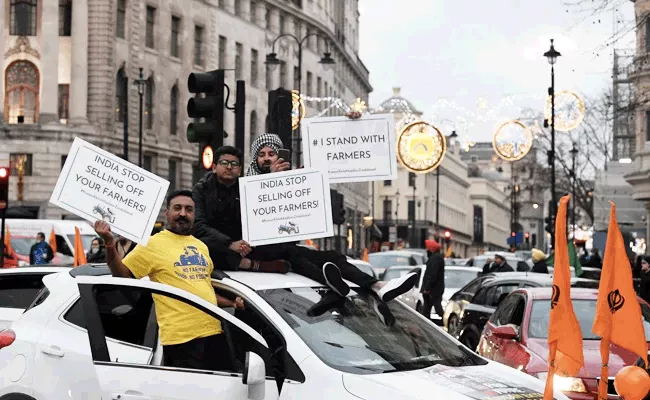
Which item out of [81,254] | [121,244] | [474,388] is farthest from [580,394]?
[81,254]

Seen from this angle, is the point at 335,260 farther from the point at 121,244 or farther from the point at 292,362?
the point at 121,244

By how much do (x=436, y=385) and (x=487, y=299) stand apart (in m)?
11.1

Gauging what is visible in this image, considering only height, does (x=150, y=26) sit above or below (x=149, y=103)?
above

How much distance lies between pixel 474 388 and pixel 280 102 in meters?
8.85

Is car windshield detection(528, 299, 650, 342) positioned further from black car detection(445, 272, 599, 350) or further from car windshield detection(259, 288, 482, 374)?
car windshield detection(259, 288, 482, 374)

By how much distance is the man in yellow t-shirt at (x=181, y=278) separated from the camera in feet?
25.2

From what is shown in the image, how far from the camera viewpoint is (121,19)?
67938mm

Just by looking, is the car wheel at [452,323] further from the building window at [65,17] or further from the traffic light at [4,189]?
the building window at [65,17]

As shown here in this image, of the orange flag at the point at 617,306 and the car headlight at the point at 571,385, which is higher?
the orange flag at the point at 617,306

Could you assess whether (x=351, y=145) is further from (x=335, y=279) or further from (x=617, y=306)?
(x=617, y=306)

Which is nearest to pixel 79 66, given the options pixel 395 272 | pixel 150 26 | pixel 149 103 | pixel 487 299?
pixel 149 103

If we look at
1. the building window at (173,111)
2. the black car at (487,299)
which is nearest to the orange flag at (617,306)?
the black car at (487,299)

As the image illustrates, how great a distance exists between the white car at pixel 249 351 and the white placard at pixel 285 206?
68 centimetres

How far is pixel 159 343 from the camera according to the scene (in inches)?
311
